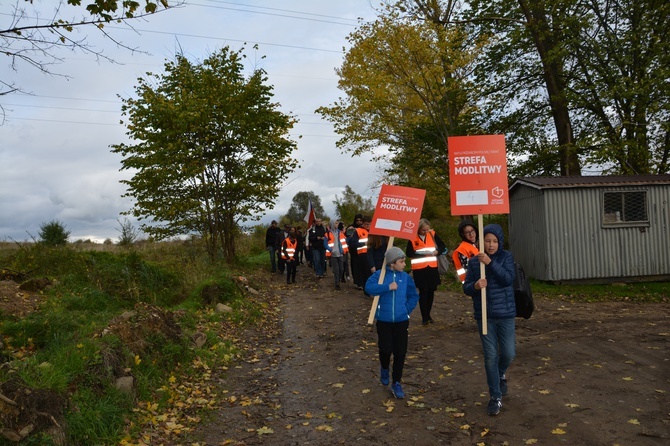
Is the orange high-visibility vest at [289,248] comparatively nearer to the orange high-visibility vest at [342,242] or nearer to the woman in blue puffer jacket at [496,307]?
the orange high-visibility vest at [342,242]

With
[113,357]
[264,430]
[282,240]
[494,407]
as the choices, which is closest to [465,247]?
[494,407]

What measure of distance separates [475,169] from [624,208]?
500 inches

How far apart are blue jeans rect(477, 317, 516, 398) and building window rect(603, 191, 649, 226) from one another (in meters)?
13.3

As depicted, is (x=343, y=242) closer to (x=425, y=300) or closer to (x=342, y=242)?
(x=342, y=242)

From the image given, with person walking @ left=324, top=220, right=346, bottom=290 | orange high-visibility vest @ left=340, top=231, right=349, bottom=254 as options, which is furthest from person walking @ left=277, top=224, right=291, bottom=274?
orange high-visibility vest @ left=340, top=231, right=349, bottom=254

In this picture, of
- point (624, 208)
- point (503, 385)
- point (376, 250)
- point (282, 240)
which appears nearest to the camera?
point (503, 385)

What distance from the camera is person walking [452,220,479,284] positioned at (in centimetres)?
902

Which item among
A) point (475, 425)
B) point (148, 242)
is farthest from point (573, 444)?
point (148, 242)

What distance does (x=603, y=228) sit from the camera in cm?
1820

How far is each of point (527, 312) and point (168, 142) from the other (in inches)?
637

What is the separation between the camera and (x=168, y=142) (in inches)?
805

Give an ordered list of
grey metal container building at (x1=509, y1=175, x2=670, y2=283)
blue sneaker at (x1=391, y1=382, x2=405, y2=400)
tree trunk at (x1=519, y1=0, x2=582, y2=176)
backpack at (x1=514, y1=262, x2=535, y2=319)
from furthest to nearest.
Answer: tree trunk at (x1=519, y1=0, x2=582, y2=176), grey metal container building at (x1=509, y1=175, x2=670, y2=283), blue sneaker at (x1=391, y1=382, x2=405, y2=400), backpack at (x1=514, y1=262, x2=535, y2=319)

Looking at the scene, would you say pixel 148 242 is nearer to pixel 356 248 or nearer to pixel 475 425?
pixel 356 248

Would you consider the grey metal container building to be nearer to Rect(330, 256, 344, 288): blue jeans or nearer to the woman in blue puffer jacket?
Rect(330, 256, 344, 288): blue jeans
